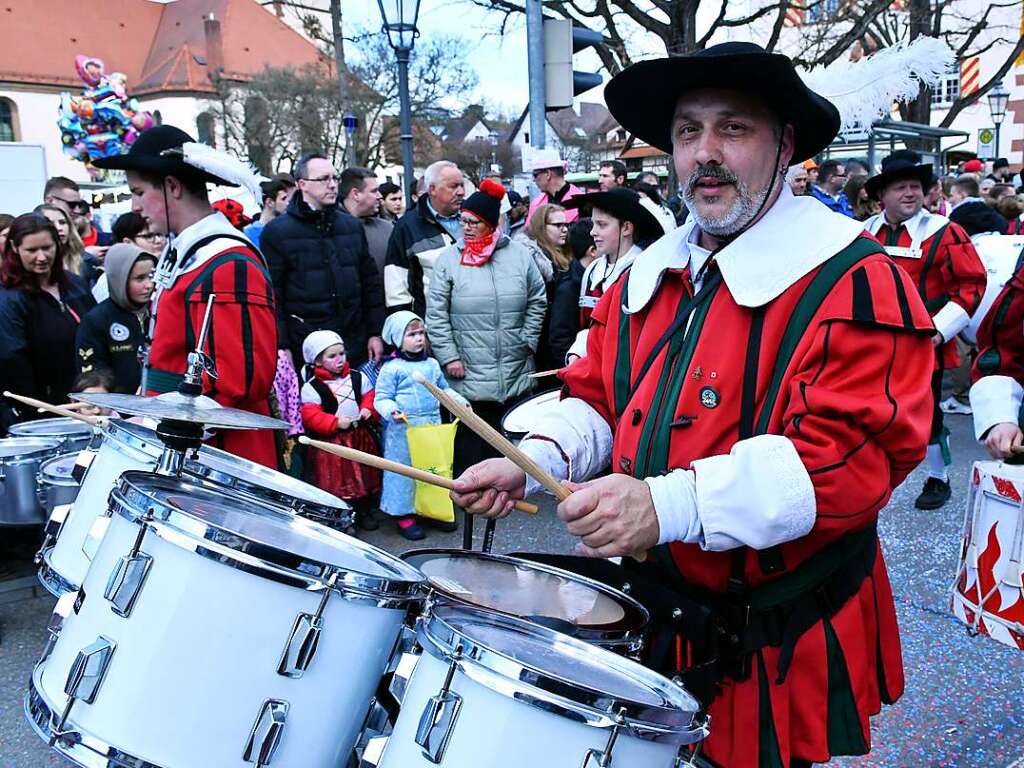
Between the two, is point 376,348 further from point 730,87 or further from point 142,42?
point 142,42

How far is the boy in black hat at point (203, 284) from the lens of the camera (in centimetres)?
325

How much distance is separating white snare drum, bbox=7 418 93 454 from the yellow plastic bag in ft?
5.73

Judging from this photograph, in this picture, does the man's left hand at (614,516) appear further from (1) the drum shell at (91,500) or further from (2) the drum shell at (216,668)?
(1) the drum shell at (91,500)

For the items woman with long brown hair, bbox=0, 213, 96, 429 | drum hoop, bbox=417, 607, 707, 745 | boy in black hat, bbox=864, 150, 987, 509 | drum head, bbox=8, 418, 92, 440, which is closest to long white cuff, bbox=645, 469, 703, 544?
drum hoop, bbox=417, 607, 707, 745

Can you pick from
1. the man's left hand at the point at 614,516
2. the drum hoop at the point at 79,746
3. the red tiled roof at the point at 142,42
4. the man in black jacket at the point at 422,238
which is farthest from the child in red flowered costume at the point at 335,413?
the red tiled roof at the point at 142,42

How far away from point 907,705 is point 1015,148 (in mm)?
40693

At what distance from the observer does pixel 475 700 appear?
1.58 meters

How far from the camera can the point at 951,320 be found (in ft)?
17.4

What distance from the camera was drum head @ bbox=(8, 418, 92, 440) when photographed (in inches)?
177

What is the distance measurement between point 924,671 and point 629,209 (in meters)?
2.69

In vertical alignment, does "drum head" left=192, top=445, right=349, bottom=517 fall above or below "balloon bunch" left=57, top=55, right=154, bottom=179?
below

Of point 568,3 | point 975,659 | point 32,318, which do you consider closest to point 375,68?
point 568,3

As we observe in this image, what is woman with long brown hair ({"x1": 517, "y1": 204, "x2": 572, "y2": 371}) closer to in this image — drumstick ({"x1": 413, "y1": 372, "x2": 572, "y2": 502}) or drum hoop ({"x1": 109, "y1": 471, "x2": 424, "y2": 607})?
drum hoop ({"x1": 109, "y1": 471, "x2": 424, "y2": 607})

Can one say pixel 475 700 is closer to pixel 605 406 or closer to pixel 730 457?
pixel 730 457
